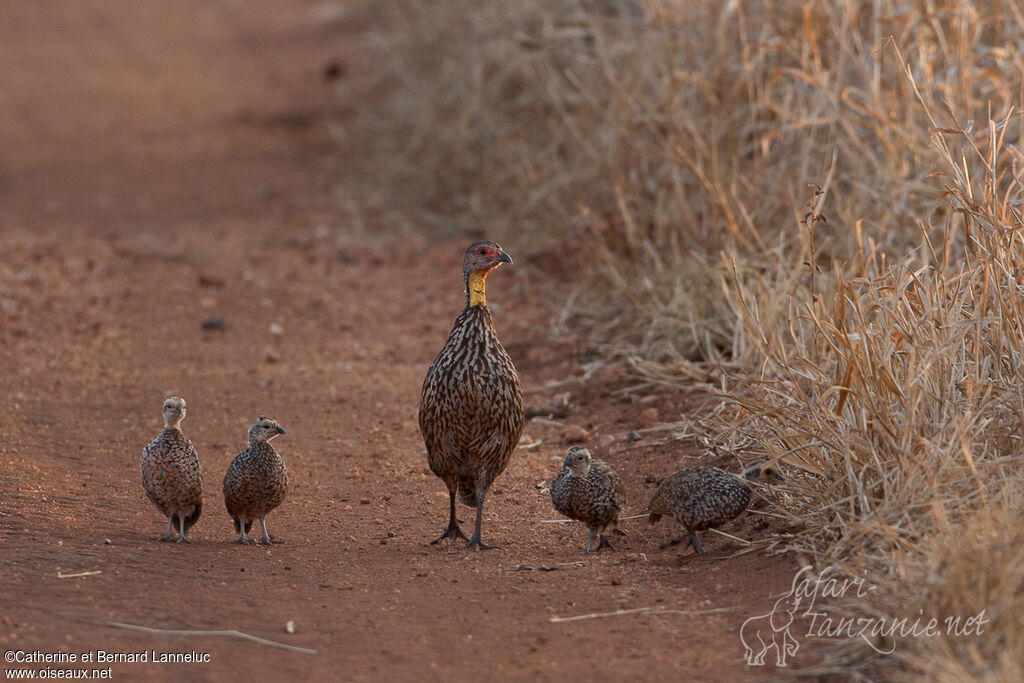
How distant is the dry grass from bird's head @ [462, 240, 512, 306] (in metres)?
1.27

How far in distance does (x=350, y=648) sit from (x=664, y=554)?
1.73 m

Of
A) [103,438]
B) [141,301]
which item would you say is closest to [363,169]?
[141,301]

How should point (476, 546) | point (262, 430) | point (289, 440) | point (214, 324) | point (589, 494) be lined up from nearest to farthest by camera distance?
1. point (589, 494)
2. point (476, 546)
3. point (262, 430)
4. point (289, 440)
5. point (214, 324)

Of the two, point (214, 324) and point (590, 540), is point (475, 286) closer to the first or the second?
point (590, 540)

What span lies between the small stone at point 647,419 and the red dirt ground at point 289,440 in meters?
0.19

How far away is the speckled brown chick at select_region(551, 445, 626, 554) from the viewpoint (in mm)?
5332

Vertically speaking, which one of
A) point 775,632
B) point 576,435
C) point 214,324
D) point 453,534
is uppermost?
point 214,324

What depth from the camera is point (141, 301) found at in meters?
9.74

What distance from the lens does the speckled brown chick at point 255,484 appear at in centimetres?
536

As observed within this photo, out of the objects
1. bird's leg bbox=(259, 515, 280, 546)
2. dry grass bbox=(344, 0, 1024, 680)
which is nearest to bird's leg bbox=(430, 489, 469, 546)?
bird's leg bbox=(259, 515, 280, 546)

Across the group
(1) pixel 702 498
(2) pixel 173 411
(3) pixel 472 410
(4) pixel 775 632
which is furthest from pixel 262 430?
(4) pixel 775 632

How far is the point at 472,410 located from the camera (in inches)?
215

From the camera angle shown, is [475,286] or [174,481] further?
[475,286]

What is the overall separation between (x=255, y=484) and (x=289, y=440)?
178 cm
